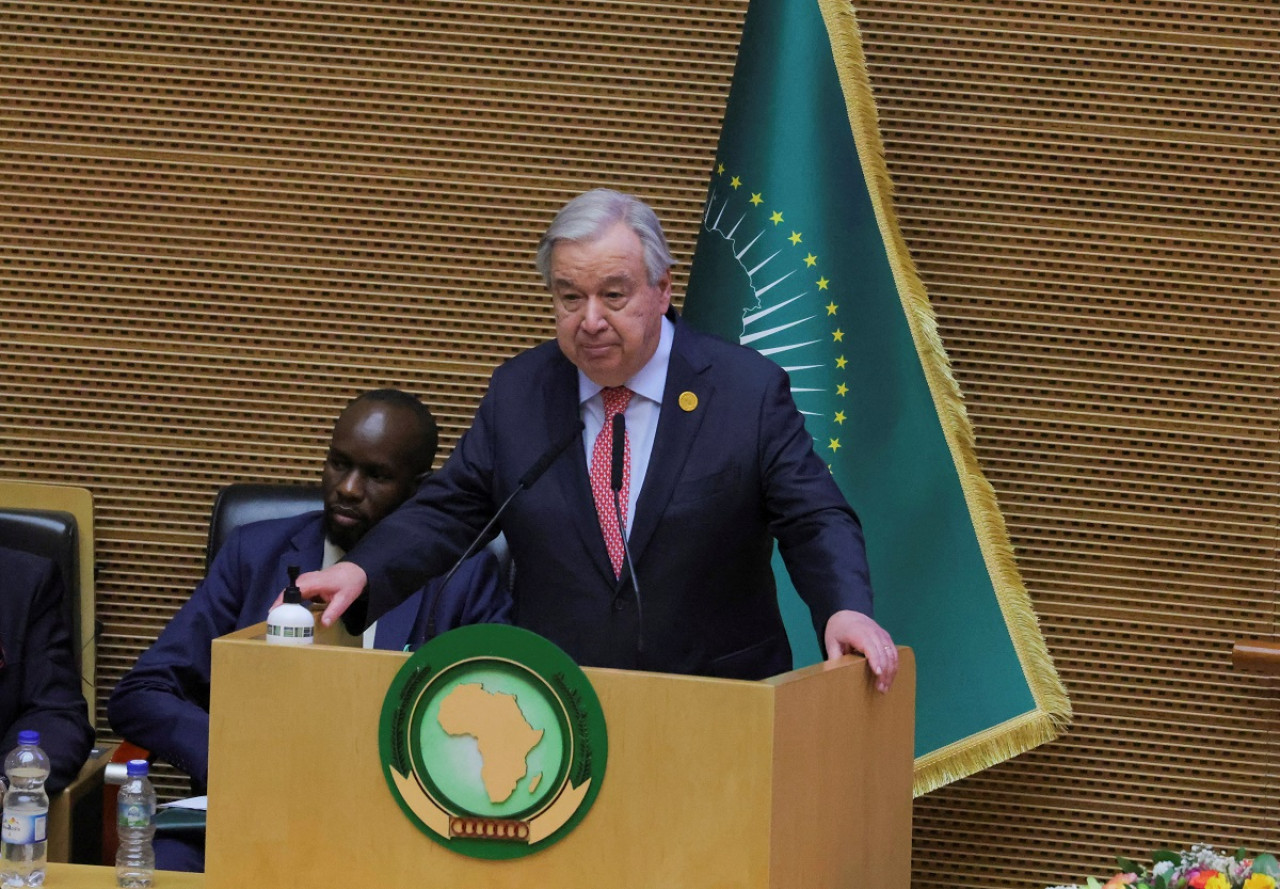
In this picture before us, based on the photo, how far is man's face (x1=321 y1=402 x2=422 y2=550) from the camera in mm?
3426

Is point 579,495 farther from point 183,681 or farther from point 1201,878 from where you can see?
point 183,681

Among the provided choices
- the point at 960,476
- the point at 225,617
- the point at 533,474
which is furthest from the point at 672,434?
the point at 225,617

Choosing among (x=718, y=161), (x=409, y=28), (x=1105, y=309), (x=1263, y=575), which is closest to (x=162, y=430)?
(x=409, y=28)

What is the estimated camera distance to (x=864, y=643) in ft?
6.87

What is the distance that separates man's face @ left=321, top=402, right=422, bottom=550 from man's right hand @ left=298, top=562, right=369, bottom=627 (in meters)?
1.14

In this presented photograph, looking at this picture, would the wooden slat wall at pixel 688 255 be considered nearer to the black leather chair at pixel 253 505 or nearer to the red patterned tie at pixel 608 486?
the black leather chair at pixel 253 505

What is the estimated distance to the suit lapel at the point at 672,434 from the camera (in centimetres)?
243

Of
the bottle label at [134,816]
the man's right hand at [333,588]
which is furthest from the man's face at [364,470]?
the man's right hand at [333,588]

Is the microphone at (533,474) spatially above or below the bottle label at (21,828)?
above

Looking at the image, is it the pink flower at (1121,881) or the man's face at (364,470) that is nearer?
the pink flower at (1121,881)

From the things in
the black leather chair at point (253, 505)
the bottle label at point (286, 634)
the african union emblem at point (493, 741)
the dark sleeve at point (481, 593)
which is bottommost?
the african union emblem at point (493, 741)

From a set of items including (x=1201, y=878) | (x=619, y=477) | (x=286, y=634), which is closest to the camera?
(x=286, y=634)

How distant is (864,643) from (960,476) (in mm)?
1586

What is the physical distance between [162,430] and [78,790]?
1136 mm
